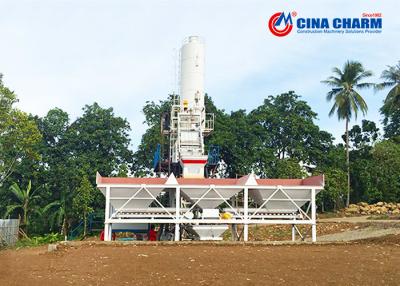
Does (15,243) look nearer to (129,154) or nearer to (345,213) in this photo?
(129,154)

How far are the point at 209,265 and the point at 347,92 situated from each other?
137ft

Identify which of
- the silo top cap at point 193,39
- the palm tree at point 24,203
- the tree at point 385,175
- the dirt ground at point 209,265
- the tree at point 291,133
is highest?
the silo top cap at point 193,39

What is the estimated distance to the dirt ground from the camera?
42.1 feet

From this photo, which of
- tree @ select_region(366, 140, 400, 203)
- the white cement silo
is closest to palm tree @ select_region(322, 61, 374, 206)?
tree @ select_region(366, 140, 400, 203)

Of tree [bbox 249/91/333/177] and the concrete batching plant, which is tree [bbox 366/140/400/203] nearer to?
tree [bbox 249/91/333/177]

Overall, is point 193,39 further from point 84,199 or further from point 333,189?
point 333,189

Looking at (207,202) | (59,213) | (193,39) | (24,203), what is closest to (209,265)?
(207,202)

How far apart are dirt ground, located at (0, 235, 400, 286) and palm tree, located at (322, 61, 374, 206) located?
34244 mm

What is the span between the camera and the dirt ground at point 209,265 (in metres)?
12.8

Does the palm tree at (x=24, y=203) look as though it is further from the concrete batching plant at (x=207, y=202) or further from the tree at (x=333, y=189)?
the tree at (x=333, y=189)

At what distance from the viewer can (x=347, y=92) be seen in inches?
2061

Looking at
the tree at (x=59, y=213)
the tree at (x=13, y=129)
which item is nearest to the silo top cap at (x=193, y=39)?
the tree at (x=13, y=129)

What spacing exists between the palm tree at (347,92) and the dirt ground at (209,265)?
34.2 meters

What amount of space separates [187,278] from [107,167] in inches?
1402
